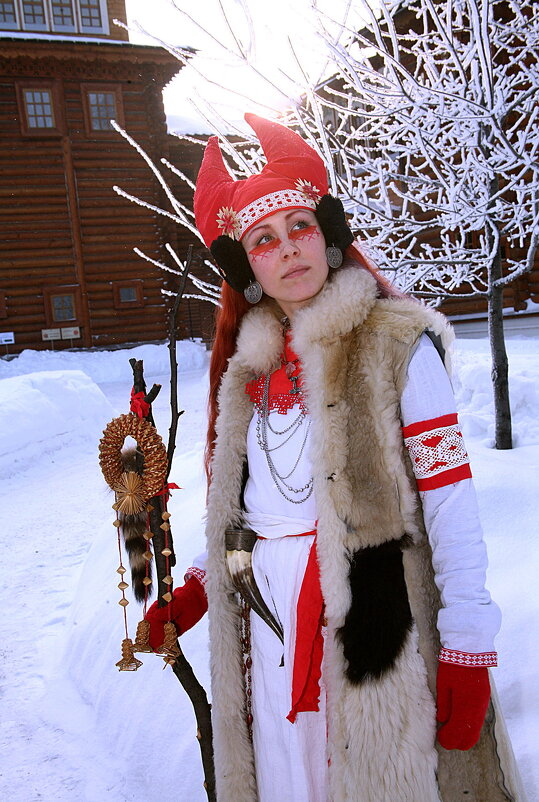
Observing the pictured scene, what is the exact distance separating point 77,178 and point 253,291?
15.9m

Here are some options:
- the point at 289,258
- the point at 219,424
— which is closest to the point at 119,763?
the point at 219,424

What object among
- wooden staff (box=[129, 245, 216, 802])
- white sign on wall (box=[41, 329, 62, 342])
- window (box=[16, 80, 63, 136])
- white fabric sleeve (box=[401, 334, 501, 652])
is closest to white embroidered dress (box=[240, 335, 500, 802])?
white fabric sleeve (box=[401, 334, 501, 652])

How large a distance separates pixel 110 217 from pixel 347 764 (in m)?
16.5

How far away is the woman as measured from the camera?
4.40 feet

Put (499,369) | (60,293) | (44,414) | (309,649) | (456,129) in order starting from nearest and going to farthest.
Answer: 1. (309,649)
2. (456,129)
3. (499,369)
4. (44,414)
5. (60,293)

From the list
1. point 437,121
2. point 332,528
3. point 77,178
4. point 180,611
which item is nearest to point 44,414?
point 437,121

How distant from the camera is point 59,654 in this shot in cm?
333

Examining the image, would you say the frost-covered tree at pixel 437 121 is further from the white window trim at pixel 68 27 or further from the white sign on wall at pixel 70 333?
the white window trim at pixel 68 27

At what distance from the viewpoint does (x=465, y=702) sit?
1.31 meters

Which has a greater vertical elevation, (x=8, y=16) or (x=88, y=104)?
(x=8, y=16)

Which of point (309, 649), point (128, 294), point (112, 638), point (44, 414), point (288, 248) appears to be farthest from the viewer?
point (128, 294)

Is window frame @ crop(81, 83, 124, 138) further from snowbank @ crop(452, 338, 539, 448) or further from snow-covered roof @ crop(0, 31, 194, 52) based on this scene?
snowbank @ crop(452, 338, 539, 448)

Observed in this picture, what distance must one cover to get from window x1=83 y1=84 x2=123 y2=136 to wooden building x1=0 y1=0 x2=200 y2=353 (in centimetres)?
3

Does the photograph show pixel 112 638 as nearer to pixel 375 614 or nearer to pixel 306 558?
pixel 306 558
